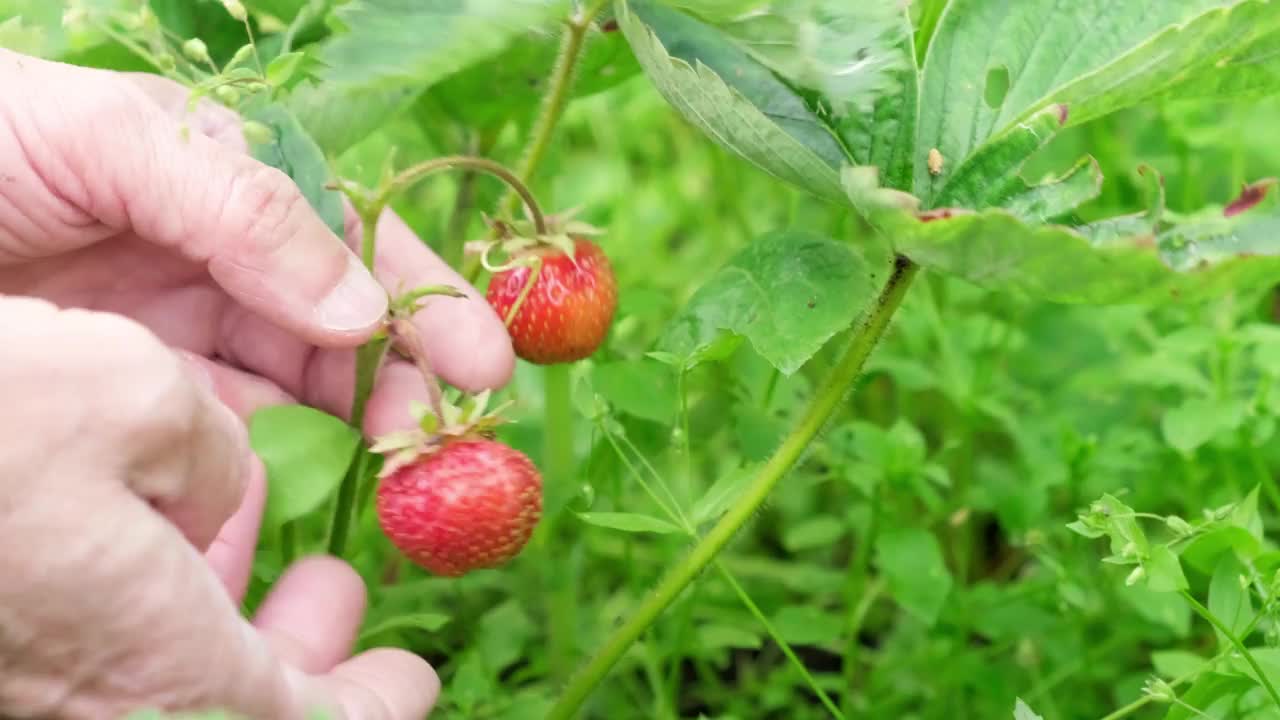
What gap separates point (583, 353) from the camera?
105 centimetres

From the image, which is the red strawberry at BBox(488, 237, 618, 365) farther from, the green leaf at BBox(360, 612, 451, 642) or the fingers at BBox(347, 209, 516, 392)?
the green leaf at BBox(360, 612, 451, 642)

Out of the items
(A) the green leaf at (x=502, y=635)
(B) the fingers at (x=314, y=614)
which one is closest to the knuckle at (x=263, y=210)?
(B) the fingers at (x=314, y=614)

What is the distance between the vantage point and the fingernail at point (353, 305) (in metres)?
0.92

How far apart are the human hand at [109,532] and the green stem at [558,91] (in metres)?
0.33

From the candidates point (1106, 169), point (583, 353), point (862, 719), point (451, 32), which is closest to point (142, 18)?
point (451, 32)

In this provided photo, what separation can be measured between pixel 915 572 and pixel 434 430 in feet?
1.45

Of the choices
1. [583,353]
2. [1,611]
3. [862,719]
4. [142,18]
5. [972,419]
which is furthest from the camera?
[972,419]

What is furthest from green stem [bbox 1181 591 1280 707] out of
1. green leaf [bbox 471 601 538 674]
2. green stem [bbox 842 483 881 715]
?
green leaf [bbox 471 601 538 674]

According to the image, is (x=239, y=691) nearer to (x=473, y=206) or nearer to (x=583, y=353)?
(x=583, y=353)

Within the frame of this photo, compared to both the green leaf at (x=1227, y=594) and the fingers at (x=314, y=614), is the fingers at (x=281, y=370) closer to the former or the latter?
the fingers at (x=314, y=614)

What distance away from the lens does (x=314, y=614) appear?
36.2 inches

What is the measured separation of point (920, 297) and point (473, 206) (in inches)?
18.8

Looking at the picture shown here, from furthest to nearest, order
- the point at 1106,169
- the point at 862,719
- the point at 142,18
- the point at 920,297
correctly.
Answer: the point at 1106,169 < the point at 920,297 < the point at 862,719 < the point at 142,18

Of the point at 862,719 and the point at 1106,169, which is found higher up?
the point at 1106,169
